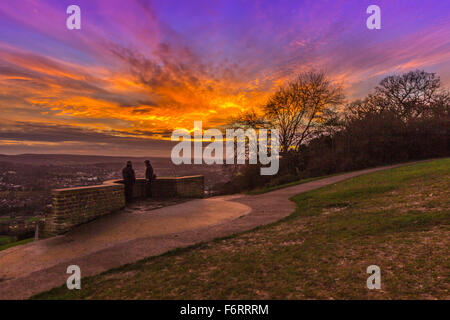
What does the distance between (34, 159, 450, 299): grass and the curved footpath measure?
547mm

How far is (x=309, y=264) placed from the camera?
149 inches

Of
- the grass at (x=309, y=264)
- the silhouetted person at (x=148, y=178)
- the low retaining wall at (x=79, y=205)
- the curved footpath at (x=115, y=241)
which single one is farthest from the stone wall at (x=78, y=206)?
the grass at (x=309, y=264)

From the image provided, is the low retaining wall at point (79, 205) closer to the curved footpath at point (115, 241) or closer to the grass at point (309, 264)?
the curved footpath at point (115, 241)

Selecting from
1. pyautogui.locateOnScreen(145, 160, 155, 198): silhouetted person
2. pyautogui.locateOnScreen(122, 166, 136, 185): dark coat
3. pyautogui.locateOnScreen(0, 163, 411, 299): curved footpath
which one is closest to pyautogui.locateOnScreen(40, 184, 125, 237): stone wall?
pyautogui.locateOnScreen(0, 163, 411, 299): curved footpath

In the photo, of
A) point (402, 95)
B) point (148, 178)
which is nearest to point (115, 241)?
point (148, 178)

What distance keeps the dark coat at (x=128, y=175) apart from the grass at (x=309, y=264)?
26.2 ft

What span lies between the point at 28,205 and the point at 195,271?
36236mm

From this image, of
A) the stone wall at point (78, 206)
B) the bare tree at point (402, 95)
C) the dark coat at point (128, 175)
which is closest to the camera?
the stone wall at point (78, 206)

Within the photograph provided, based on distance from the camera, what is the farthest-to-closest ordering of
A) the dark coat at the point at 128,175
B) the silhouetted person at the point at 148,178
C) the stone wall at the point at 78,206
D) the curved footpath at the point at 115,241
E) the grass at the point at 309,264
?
the silhouetted person at the point at 148,178 → the dark coat at the point at 128,175 → the stone wall at the point at 78,206 → the curved footpath at the point at 115,241 → the grass at the point at 309,264

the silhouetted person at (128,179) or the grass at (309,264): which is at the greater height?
the silhouetted person at (128,179)

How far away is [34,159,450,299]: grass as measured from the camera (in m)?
3.00

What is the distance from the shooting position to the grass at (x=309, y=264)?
9.84 feet

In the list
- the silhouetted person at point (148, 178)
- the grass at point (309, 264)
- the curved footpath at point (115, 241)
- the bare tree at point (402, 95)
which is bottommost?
the curved footpath at point (115, 241)

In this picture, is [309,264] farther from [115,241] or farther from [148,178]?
[148,178]
